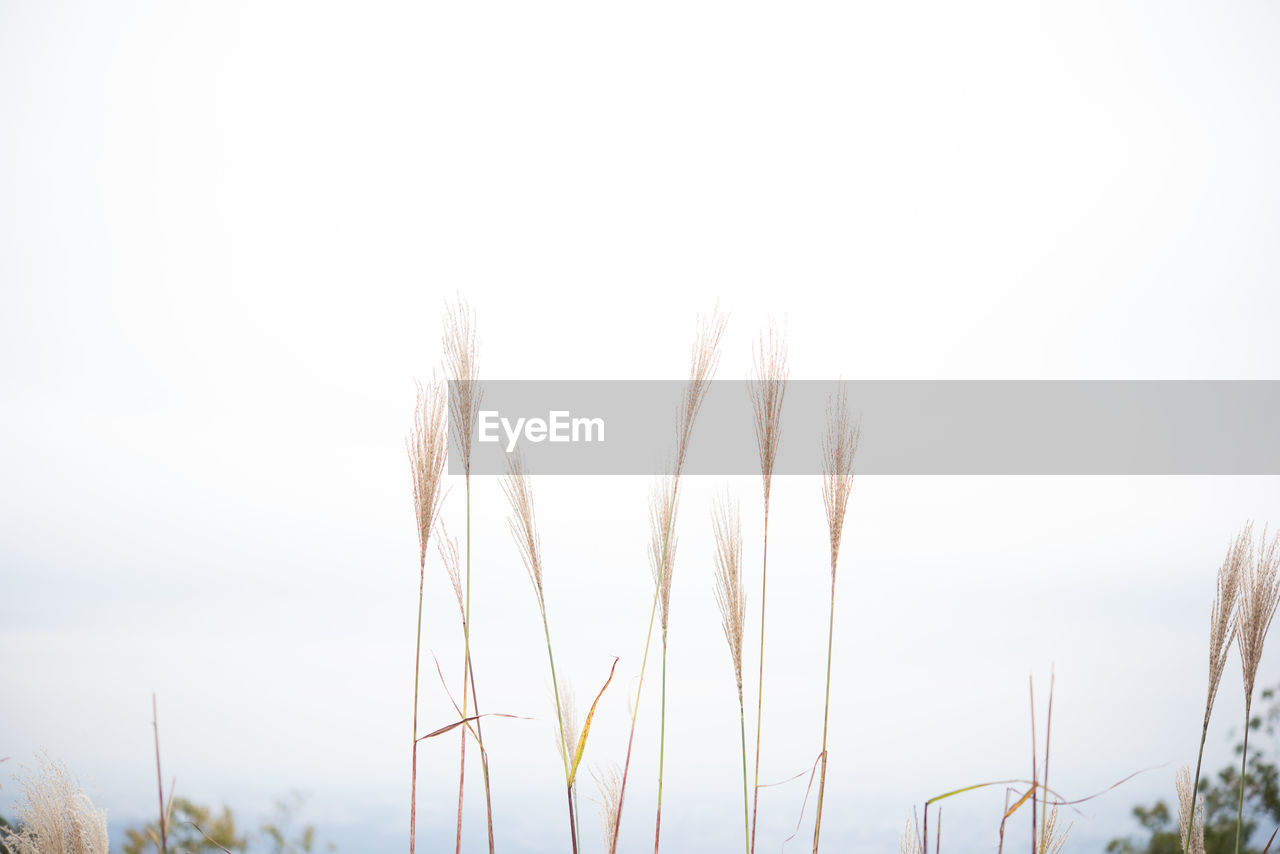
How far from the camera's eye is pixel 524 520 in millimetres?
1399

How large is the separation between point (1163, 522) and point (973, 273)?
1148 millimetres

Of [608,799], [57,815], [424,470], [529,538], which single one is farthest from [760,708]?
[57,815]

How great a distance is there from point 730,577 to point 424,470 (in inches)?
24.4

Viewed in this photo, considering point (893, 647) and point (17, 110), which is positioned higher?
point (17, 110)

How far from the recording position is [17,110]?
9.62ft

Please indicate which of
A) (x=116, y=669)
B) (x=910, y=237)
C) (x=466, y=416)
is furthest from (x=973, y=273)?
(x=116, y=669)

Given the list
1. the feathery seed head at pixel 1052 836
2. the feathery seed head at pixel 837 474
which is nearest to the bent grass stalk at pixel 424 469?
the feathery seed head at pixel 837 474

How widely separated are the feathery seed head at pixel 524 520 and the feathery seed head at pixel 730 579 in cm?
35

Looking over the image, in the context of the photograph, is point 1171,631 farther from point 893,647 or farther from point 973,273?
point 973,273

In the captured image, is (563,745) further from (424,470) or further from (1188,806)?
(1188,806)

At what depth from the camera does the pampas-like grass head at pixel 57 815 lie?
1.29 m

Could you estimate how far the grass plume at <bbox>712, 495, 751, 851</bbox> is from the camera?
5.01 ft

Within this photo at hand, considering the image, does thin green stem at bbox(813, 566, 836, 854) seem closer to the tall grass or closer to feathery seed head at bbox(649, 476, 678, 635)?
feathery seed head at bbox(649, 476, 678, 635)

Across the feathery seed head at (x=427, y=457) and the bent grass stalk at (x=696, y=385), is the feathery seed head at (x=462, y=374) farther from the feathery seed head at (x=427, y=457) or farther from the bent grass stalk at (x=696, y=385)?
the bent grass stalk at (x=696, y=385)
